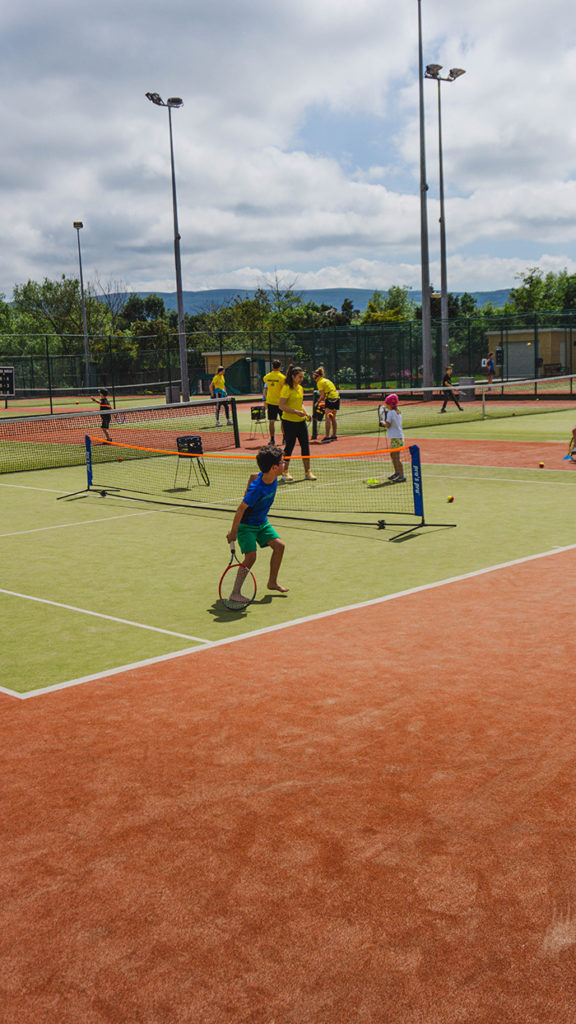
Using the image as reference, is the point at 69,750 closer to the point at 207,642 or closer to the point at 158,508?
the point at 207,642

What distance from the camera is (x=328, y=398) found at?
23.2 meters

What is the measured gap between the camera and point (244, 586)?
876 centimetres

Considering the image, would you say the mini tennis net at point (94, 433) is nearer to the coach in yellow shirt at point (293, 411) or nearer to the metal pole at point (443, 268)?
the coach in yellow shirt at point (293, 411)

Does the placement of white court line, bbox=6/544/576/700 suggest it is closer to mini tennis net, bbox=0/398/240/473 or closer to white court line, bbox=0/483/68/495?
white court line, bbox=0/483/68/495

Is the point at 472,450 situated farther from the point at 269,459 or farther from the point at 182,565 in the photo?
the point at 269,459

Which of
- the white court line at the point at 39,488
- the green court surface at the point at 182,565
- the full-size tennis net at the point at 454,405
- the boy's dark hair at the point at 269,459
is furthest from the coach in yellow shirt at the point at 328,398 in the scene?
the boy's dark hair at the point at 269,459

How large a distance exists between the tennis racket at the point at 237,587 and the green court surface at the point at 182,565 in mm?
111

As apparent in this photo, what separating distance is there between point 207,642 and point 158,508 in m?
7.74

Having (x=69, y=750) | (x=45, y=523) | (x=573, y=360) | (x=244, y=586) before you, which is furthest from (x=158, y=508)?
(x=573, y=360)

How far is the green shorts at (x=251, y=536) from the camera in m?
8.68

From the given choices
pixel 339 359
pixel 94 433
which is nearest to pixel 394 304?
pixel 339 359

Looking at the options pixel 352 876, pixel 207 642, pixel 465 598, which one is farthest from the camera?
pixel 465 598

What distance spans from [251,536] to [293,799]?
411cm

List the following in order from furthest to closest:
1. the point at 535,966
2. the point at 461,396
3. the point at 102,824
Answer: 1. the point at 461,396
2. the point at 102,824
3. the point at 535,966
